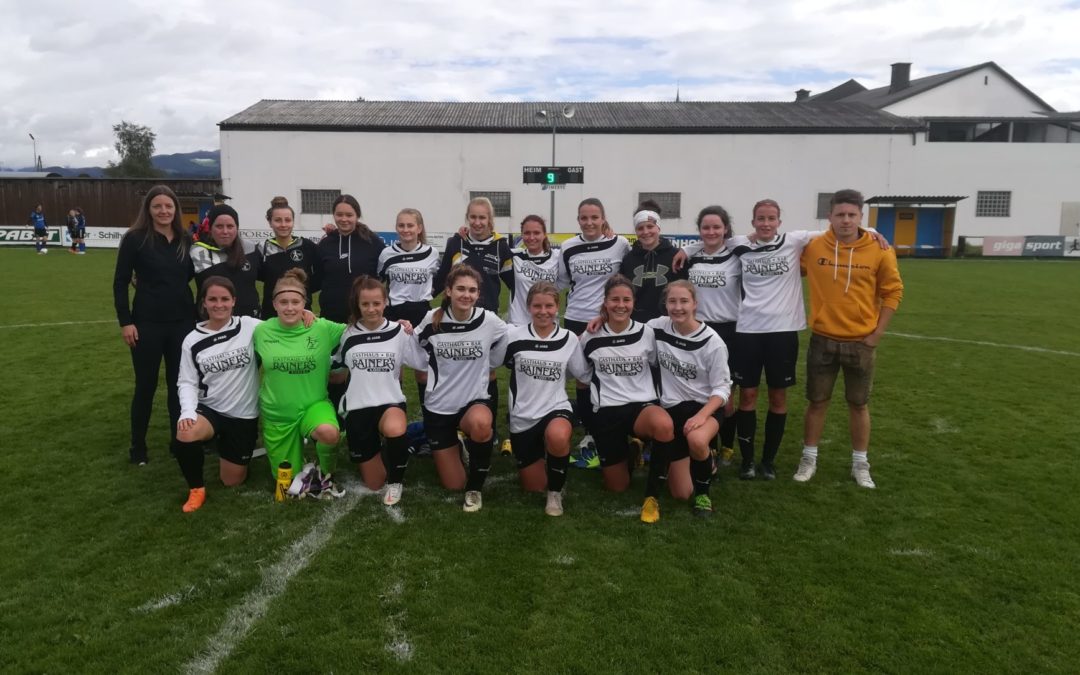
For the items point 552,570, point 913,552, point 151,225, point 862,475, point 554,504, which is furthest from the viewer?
point 151,225

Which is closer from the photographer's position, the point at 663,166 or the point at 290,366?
the point at 290,366

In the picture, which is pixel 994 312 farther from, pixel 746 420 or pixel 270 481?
pixel 270 481

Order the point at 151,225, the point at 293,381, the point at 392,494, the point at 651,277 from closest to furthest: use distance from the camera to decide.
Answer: the point at 392,494, the point at 293,381, the point at 151,225, the point at 651,277

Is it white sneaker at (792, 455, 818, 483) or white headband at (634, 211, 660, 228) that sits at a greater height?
white headband at (634, 211, 660, 228)

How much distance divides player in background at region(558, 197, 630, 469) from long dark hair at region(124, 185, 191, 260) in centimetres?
260

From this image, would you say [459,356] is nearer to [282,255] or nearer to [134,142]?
[282,255]

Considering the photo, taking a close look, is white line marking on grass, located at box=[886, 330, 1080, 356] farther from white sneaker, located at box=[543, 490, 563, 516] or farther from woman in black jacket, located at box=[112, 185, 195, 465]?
woman in black jacket, located at box=[112, 185, 195, 465]

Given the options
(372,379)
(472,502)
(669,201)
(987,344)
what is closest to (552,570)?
(472,502)

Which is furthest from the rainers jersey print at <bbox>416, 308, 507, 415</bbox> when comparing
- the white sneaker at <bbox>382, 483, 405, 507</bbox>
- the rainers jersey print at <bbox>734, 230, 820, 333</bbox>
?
the rainers jersey print at <bbox>734, 230, 820, 333</bbox>

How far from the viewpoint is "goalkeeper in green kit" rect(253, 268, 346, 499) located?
4129 millimetres

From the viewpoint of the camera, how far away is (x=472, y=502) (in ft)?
12.8

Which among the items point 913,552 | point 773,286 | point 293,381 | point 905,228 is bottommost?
point 913,552

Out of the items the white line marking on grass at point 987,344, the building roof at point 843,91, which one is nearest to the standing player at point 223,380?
the white line marking on grass at point 987,344

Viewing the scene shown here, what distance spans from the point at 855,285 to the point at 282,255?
3.94 m
